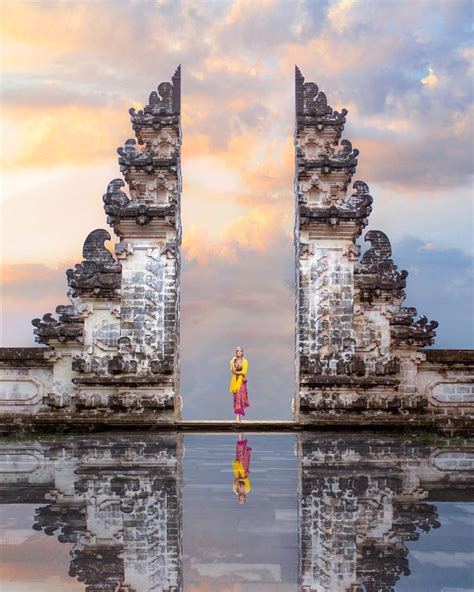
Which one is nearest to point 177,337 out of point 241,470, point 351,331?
point 351,331

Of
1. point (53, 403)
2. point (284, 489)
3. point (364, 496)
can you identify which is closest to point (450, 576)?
point (364, 496)

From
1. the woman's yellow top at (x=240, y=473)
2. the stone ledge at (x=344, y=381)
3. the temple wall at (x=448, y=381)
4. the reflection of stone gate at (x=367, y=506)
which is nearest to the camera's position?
the reflection of stone gate at (x=367, y=506)

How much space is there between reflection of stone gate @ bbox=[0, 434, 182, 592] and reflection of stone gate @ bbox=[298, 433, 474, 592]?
1.09m

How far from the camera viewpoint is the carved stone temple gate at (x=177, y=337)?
63.4 feet

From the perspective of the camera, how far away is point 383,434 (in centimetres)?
1802

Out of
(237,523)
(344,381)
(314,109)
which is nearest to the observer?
(237,523)

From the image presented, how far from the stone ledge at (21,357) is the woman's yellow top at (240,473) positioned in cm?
895

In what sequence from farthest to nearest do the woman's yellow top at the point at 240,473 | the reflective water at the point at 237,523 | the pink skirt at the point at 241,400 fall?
the pink skirt at the point at 241,400
the woman's yellow top at the point at 240,473
the reflective water at the point at 237,523

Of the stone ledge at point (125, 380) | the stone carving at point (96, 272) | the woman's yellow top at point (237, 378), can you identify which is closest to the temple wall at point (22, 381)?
the stone ledge at point (125, 380)

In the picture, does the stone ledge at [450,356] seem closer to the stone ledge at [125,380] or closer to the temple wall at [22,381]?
the stone ledge at [125,380]

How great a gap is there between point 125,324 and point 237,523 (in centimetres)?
1275

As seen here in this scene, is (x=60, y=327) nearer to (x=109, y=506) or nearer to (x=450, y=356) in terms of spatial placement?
(x=450, y=356)

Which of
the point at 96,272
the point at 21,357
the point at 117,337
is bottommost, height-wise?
the point at 21,357

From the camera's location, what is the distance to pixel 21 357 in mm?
19812
